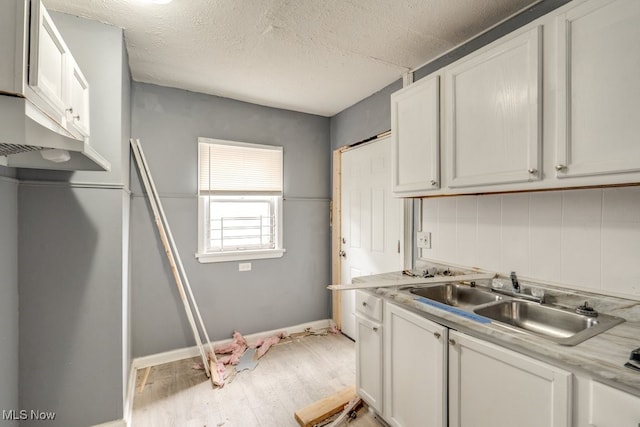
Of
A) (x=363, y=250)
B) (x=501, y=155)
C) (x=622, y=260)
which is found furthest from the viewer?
(x=363, y=250)

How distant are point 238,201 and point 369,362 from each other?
198 centimetres

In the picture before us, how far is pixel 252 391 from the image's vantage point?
2256 mm

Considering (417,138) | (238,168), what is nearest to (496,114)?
(417,138)

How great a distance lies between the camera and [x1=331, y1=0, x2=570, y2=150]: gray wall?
65.0 inches

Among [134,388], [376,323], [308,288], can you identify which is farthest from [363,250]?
[134,388]

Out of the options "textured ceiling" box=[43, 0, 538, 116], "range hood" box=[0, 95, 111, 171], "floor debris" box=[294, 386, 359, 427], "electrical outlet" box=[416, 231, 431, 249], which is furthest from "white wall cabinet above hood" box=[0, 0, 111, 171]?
"electrical outlet" box=[416, 231, 431, 249]

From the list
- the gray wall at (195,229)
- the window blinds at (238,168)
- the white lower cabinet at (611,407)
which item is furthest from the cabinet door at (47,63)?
the white lower cabinet at (611,407)

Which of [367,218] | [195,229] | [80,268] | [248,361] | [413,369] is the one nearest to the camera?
[413,369]

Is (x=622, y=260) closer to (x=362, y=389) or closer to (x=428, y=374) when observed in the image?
(x=428, y=374)

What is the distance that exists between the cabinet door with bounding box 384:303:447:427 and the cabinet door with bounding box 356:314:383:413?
5 cm

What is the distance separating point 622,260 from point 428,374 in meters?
1.03

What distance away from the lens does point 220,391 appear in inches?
89.0

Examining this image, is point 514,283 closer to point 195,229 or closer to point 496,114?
point 496,114

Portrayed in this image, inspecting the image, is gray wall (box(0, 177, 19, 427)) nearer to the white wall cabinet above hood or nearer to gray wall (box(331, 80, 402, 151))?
the white wall cabinet above hood
